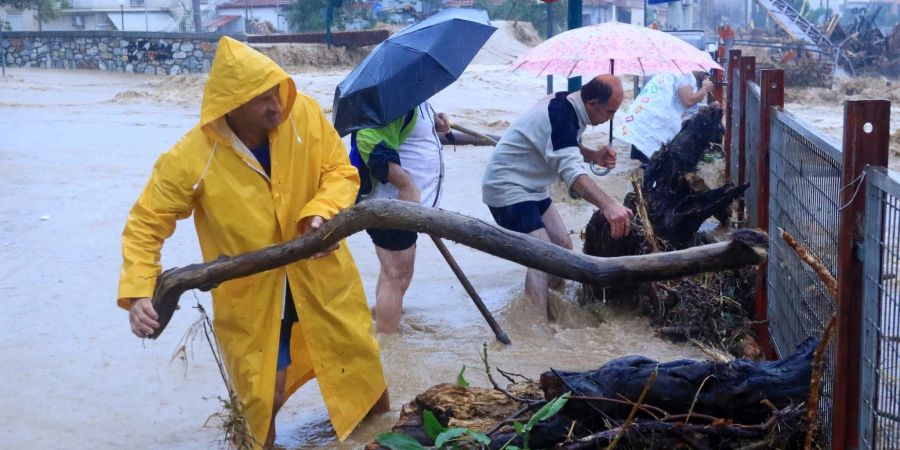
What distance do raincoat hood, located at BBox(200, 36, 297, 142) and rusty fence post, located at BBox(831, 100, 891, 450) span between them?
199cm

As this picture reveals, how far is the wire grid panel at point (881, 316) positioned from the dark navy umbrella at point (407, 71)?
308cm

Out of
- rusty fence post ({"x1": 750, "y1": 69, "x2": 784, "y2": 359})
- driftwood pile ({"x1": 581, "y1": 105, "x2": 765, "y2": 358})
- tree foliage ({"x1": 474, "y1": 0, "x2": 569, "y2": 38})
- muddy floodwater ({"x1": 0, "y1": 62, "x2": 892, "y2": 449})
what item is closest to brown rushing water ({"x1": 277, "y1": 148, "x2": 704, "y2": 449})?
muddy floodwater ({"x1": 0, "y1": 62, "x2": 892, "y2": 449})

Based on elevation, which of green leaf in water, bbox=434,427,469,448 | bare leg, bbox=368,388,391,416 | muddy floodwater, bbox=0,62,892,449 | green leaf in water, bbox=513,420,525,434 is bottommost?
muddy floodwater, bbox=0,62,892,449

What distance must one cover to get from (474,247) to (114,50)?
31.0 meters

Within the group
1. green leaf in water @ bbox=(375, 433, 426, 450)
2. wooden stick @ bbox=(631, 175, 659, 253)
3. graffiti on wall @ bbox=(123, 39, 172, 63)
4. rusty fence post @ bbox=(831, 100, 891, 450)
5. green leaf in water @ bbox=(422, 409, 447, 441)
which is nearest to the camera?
rusty fence post @ bbox=(831, 100, 891, 450)

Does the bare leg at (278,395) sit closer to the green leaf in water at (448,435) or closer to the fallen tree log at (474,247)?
the fallen tree log at (474,247)

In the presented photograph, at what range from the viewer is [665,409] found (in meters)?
3.33

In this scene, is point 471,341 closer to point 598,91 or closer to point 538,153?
point 538,153

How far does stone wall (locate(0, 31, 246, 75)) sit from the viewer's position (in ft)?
99.2

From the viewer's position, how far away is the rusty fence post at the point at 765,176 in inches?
196

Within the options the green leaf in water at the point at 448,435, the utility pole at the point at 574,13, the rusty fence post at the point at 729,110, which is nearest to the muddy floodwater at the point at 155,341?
the green leaf in water at the point at 448,435

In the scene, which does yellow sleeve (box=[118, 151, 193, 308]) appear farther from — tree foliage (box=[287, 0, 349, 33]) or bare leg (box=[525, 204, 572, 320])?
tree foliage (box=[287, 0, 349, 33])

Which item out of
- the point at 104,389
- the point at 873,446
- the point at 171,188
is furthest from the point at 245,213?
the point at 873,446

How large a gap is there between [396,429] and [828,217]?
5.52 ft
